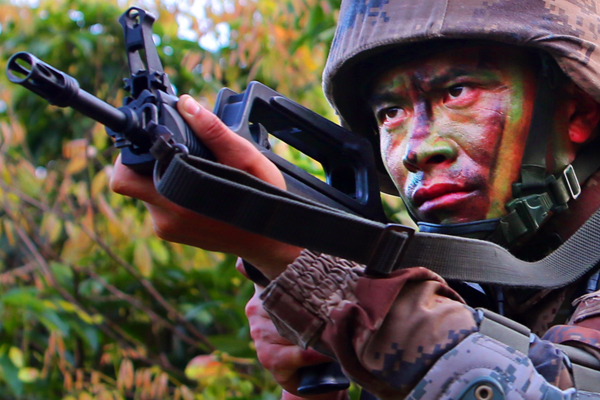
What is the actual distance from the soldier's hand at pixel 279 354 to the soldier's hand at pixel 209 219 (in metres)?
0.29

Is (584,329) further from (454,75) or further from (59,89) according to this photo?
(59,89)

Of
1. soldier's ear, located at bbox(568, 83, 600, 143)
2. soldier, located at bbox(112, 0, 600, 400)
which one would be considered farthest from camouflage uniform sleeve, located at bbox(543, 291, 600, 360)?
soldier's ear, located at bbox(568, 83, 600, 143)

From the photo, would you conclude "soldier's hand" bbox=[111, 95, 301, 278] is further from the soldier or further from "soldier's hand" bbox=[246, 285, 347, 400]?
"soldier's hand" bbox=[246, 285, 347, 400]

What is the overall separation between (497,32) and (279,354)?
0.84m

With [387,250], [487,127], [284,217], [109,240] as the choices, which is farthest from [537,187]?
[109,240]

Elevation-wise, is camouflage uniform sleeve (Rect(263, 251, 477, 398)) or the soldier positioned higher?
the soldier

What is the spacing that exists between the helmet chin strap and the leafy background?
5.89ft

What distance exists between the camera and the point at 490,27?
1.73 m

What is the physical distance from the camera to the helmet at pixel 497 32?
1.72 meters

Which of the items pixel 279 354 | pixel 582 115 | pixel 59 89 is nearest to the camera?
pixel 59 89

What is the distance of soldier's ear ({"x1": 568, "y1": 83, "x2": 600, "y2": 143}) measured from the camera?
5.95 ft


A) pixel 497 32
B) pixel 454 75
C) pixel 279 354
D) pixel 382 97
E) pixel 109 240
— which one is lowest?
pixel 109 240

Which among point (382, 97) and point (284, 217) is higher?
point (382, 97)

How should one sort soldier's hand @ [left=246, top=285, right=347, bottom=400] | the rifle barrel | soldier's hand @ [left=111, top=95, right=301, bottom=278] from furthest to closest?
soldier's hand @ [left=246, top=285, right=347, bottom=400] → soldier's hand @ [left=111, top=95, right=301, bottom=278] → the rifle barrel
